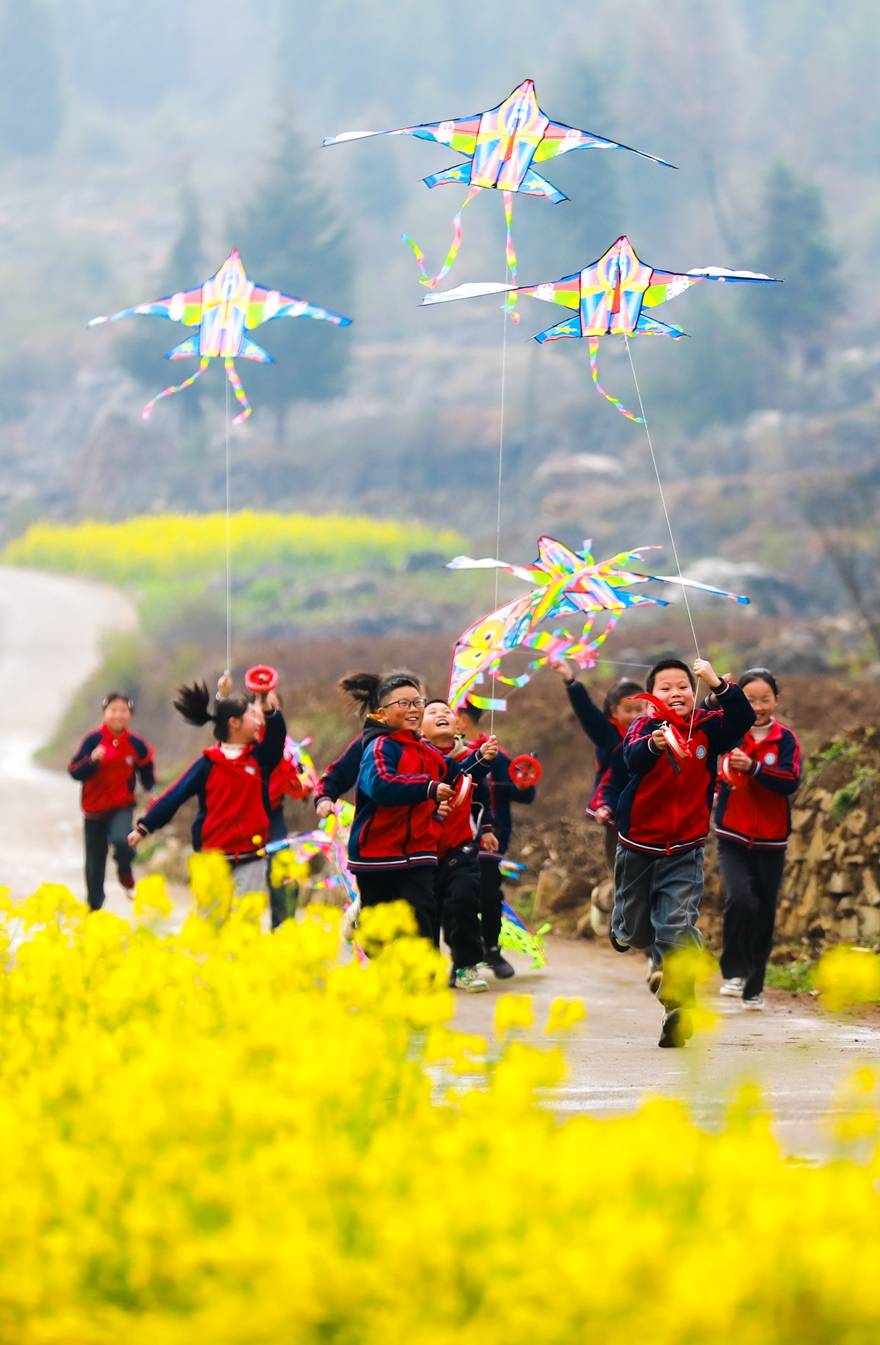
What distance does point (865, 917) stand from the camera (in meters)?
11.0

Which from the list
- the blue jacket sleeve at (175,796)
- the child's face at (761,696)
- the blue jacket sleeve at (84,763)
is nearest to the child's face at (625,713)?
the child's face at (761,696)

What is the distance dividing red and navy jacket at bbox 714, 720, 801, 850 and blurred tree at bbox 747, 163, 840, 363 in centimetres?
5709

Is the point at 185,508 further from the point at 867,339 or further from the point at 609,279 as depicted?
the point at 609,279

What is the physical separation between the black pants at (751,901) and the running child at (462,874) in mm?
1278

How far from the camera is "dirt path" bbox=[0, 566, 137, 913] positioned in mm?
18781

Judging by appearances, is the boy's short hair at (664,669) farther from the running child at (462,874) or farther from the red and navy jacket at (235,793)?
the red and navy jacket at (235,793)

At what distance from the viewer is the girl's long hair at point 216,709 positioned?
386 inches

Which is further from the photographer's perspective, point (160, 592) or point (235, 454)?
point (235, 454)

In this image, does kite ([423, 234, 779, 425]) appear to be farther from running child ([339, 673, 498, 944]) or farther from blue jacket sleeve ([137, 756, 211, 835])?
blue jacket sleeve ([137, 756, 211, 835])

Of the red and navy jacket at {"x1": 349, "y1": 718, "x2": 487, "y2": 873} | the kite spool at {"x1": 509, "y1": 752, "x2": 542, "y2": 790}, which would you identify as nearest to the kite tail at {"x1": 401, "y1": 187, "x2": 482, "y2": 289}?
the red and navy jacket at {"x1": 349, "y1": 718, "x2": 487, "y2": 873}

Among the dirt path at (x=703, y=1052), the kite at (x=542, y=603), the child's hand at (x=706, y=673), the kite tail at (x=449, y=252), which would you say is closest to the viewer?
the dirt path at (x=703, y=1052)

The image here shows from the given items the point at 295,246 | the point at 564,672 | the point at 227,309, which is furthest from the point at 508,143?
the point at 295,246

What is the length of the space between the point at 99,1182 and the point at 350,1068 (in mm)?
489

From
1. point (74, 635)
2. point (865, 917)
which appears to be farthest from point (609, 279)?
point (74, 635)
